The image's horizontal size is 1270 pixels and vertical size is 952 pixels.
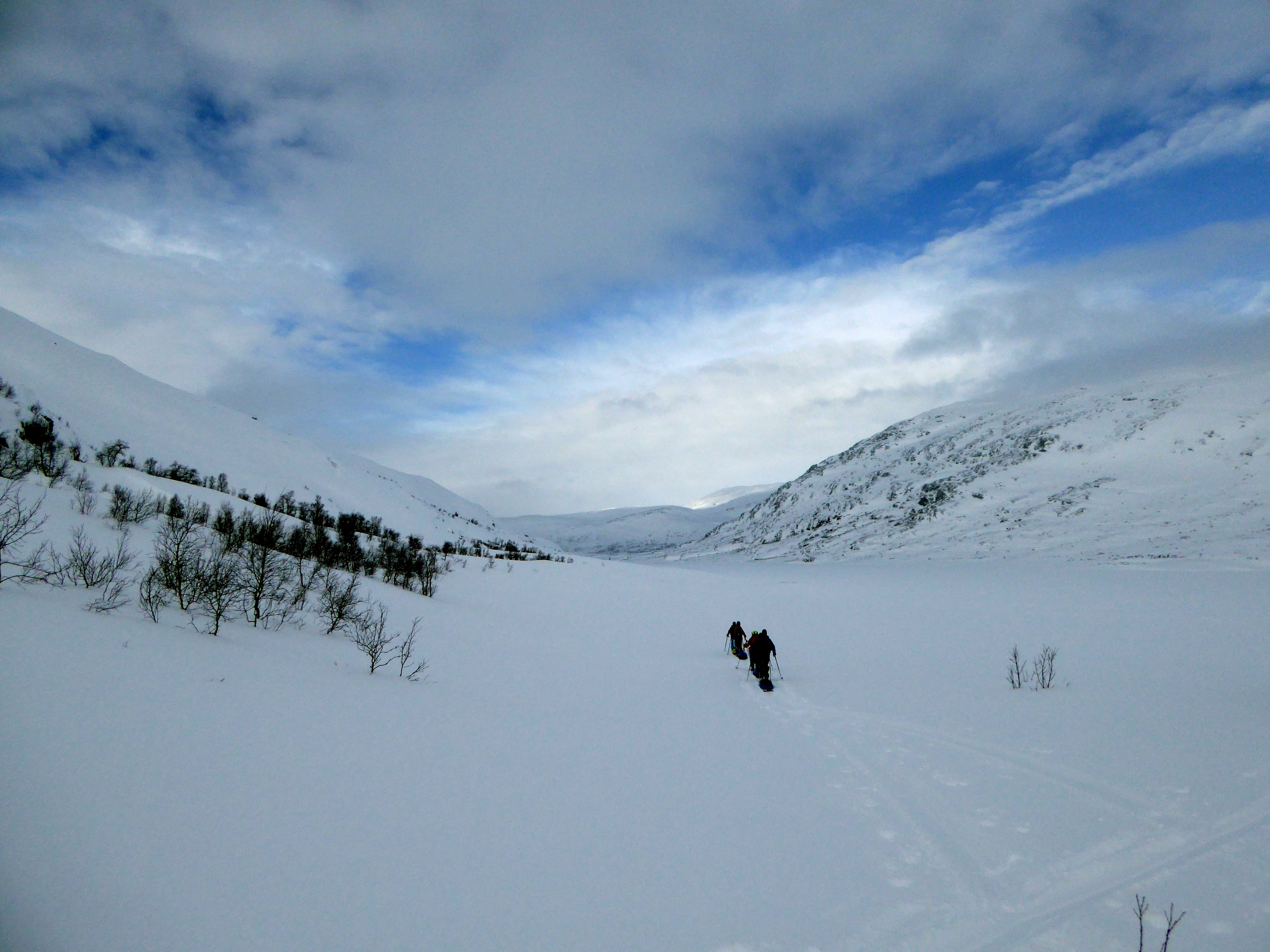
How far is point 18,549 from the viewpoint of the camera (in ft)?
26.6

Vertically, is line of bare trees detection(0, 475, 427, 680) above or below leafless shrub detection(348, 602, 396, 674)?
above

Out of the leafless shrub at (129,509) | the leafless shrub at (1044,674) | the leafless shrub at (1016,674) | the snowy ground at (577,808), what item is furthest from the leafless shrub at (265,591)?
the leafless shrub at (1044,674)

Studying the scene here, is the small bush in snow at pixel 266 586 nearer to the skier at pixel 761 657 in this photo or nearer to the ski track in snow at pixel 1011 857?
the skier at pixel 761 657

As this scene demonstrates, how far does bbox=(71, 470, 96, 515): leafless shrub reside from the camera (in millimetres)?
12711

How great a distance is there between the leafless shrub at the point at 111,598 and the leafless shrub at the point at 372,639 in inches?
126

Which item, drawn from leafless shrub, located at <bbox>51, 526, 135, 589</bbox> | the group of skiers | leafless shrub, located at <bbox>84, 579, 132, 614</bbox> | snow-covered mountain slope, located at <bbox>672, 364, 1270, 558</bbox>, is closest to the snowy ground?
leafless shrub, located at <bbox>84, 579, 132, 614</bbox>

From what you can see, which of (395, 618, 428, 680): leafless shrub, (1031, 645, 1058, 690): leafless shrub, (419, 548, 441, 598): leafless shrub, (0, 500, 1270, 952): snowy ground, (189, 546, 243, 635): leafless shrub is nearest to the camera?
(0, 500, 1270, 952): snowy ground

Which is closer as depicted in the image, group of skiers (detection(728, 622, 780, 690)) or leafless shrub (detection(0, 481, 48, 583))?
leafless shrub (detection(0, 481, 48, 583))

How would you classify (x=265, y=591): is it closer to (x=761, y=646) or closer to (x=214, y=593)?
(x=214, y=593)

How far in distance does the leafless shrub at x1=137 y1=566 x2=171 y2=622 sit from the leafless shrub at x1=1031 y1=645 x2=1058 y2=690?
581 inches

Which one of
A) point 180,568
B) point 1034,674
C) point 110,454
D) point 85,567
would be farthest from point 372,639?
point 110,454

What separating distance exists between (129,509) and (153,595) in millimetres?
8158

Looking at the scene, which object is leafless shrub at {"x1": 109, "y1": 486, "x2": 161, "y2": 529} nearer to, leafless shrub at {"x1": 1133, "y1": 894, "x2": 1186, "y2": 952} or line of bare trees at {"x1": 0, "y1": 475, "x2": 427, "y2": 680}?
line of bare trees at {"x1": 0, "y1": 475, "x2": 427, "y2": 680}

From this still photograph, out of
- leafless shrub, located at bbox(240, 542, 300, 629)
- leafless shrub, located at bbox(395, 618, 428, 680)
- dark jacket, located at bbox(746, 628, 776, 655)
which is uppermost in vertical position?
leafless shrub, located at bbox(240, 542, 300, 629)
